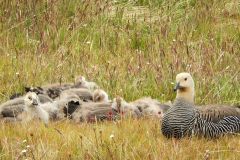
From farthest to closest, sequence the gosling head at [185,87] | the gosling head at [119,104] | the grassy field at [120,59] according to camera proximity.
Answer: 1. the gosling head at [119,104]
2. the gosling head at [185,87]
3. the grassy field at [120,59]

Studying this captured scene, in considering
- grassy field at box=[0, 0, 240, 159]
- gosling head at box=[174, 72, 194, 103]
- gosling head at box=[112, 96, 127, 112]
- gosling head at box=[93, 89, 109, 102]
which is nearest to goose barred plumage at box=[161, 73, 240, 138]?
gosling head at box=[174, 72, 194, 103]

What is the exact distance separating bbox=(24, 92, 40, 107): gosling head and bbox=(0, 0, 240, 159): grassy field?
0.43 m

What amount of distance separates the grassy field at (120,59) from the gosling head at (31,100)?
0.43 m

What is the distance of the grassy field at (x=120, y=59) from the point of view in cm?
788

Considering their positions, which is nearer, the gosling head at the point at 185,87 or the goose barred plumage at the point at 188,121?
the goose barred plumage at the point at 188,121

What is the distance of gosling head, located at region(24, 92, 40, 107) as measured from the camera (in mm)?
9375

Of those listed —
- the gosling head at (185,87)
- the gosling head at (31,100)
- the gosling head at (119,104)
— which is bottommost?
the gosling head at (119,104)

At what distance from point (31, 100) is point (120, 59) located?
3.20 metres

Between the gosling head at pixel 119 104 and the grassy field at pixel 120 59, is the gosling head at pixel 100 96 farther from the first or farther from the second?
the grassy field at pixel 120 59

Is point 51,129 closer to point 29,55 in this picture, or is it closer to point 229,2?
point 29,55

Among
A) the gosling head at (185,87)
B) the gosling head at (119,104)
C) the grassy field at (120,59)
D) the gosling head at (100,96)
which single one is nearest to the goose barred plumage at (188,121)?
the gosling head at (185,87)

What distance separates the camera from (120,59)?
12391 millimetres

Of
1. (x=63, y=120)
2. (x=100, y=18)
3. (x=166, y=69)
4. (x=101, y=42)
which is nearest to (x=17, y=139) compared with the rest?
(x=63, y=120)

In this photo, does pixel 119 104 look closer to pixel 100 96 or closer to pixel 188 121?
pixel 100 96
